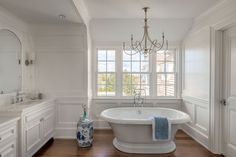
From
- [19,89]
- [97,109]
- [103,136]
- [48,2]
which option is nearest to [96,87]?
[97,109]

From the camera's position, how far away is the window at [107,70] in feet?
15.0

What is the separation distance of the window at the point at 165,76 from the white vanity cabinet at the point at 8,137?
3.32 m

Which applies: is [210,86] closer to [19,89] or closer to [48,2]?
[48,2]

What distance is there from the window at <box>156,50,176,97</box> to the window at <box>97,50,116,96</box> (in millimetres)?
1146

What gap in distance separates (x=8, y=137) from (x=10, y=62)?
146 centimetres

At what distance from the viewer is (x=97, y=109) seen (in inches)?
177

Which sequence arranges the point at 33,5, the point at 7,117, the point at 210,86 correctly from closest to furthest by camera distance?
the point at 7,117 → the point at 33,5 → the point at 210,86

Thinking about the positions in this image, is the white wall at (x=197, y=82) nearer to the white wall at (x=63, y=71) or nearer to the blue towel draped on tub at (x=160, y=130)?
the blue towel draped on tub at (x=160, y=130)

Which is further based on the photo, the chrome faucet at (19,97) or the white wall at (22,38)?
the chrome faucet at (19,97)

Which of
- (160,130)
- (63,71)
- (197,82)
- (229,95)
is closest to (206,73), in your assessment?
(197,82)

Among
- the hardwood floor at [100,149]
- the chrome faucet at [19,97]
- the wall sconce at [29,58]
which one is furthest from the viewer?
the wall sconce at [29,58]

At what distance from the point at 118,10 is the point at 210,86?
7.17 ft

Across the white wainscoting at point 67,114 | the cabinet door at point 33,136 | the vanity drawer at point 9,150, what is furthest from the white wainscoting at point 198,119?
the vanity drawer at point 9,150

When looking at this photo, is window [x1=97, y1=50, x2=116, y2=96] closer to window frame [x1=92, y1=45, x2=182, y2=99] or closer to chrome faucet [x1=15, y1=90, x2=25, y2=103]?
window frame [x1=92, y1=45, x2=182, y2=99]
